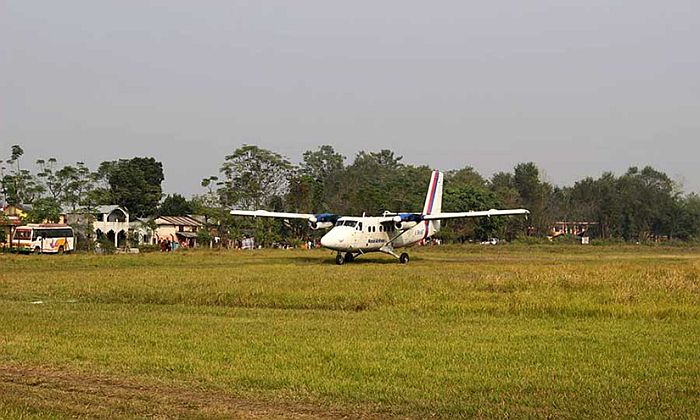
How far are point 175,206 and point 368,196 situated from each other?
53.2 m

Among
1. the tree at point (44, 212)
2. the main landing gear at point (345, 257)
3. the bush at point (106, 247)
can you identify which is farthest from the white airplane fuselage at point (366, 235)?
the tree at point (44, 212)

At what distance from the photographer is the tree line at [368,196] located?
74375 mm

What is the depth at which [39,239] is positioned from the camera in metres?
59.2

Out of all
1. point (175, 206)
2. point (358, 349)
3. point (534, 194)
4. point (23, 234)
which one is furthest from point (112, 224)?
point (358, 349)

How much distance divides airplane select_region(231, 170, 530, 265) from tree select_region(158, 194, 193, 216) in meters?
78.0

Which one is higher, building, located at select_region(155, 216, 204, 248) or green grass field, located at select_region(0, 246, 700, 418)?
building, located at select_region(155, 216, 204, 248)

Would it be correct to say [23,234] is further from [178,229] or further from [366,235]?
[178,229]

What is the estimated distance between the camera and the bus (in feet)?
194

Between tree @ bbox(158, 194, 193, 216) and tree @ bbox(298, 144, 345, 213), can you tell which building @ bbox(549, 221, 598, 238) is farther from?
tree @ bbox(158, 194, 193, 216)

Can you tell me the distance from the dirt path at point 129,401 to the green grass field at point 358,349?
0.10 feet

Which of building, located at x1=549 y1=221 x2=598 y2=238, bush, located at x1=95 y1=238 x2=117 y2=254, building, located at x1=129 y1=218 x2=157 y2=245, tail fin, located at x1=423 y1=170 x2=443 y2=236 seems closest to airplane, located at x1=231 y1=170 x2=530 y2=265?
tail fin, located at x1=423 y1=170 x2=443 y2=236

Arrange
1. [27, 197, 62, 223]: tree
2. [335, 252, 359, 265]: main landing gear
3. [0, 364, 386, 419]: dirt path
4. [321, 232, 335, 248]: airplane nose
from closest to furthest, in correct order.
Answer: [0, 364, 386, 419]: dirt path, [321, 232, 335, 248]: airplane nose, [335, 252, 359, 265]: main landing gear, [27, 197, 62, 223]: tree

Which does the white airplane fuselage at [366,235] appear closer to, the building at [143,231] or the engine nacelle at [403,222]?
the engine nacelle at [403,222]

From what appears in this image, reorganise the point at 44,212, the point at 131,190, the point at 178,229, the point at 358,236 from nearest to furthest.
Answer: the point at 358,236
the point at 44,212
the point at 178,229
the point at 131,190
